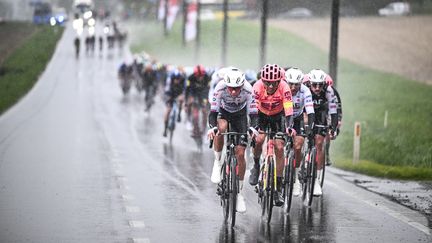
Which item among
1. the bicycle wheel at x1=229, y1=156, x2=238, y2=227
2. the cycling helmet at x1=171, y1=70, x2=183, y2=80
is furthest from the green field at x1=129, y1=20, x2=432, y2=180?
the bicycle wheel at x1=229, y1=156, x2=238, y2=227

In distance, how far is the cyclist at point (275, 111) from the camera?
14.7m

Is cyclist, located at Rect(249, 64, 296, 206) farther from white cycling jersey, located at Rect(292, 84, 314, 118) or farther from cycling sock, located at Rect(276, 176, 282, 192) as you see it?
white cycling jersey, located at Rect(292, 84, 314, 118)

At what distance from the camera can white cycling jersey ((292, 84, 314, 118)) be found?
52.2 feet

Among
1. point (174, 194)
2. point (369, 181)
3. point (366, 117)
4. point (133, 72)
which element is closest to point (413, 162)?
point (369, 181)

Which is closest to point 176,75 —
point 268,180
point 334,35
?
point 334,35

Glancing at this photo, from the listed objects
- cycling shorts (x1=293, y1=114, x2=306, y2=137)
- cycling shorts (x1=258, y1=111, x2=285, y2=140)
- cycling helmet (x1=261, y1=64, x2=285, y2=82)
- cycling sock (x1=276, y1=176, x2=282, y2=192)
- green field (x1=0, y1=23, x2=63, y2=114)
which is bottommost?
green field (x1=0, y1=23, x2=63, y2=114)

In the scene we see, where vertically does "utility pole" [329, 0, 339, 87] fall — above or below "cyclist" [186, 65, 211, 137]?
above

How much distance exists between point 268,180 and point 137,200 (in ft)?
8.97

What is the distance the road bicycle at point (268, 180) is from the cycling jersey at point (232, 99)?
494mm

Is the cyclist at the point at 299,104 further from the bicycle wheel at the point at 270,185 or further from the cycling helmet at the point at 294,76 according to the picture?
the bicycle wheel at the point at 270,185

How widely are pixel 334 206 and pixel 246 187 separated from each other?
98.3 inches

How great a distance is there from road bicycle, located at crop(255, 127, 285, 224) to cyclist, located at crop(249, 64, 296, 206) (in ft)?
0.49

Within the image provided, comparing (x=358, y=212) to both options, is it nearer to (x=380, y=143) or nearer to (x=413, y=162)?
(x=413, y=162)

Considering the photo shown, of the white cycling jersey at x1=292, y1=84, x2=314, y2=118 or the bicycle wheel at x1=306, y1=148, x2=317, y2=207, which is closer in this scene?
the white cycling jersey at x1=292, y1=84, x2=314, y2=118
